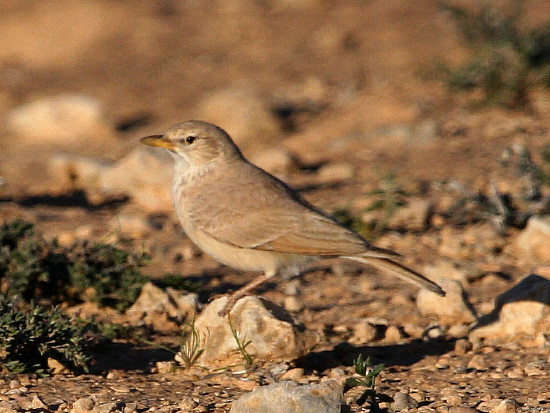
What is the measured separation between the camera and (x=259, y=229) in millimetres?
5074

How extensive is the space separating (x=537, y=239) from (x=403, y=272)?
216 cm

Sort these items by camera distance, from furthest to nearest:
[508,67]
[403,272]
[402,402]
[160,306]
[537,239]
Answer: [508,67] → [537,239] → [160,306] → [403,272] → [402,402]

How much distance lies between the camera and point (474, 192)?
758cm

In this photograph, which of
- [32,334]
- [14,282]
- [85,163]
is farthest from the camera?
[85,163]

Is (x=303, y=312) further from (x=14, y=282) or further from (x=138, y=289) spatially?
(x=14, y=282)

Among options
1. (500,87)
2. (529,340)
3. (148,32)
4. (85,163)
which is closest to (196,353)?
(529,340)

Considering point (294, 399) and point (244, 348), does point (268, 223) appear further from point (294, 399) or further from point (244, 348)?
point (294, 399)

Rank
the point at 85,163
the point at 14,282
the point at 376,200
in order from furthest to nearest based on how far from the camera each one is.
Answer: the point at 85,163 → the point at 376,200 → the point at 14,282

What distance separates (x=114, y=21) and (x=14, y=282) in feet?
33.1

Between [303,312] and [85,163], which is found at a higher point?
[85,163]

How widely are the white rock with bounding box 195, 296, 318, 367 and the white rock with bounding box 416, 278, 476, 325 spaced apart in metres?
1.08

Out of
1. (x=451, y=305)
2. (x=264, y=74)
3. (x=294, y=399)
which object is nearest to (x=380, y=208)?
(x=451, y=305)

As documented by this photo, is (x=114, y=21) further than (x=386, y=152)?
Yes

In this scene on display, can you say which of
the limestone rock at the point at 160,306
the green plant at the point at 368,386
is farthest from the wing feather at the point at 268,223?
the green plant at the point at 368,386
